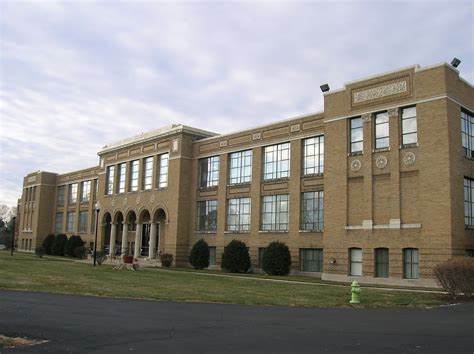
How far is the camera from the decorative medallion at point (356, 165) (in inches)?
1391

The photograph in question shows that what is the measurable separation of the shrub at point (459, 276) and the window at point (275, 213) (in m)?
20.3

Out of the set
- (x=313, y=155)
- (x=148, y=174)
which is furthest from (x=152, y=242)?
(x=313, y=155)

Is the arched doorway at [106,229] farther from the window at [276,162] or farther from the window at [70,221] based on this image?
the window at [276,162]

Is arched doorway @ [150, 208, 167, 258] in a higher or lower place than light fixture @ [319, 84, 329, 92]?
lower

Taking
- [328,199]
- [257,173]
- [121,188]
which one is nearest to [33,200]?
[121,188]

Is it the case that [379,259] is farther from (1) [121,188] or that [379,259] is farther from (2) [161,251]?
(1) [121,188]

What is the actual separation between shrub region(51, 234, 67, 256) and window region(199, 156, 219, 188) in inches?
1195

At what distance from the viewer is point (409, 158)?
1294 inches

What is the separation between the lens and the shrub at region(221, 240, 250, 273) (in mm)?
42781

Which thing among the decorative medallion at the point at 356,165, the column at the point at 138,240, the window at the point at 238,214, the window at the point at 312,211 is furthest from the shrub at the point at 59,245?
the decorative medallion at the point at 356,165

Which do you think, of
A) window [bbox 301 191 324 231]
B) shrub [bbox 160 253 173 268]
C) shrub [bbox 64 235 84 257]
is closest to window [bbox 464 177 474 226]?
window [bbox 301 191 324 231]

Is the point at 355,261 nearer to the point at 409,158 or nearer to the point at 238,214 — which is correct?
the point at 409,158

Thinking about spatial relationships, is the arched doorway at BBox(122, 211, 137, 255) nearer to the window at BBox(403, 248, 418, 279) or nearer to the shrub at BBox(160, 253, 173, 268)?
the shrub at BBox(160, 253, 173, 268)

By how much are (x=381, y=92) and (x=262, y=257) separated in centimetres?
1557
